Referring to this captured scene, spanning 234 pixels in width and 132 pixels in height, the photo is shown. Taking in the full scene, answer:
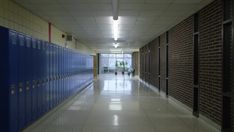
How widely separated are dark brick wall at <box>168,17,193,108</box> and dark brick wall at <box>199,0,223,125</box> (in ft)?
3.49

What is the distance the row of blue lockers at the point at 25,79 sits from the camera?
4.80 metres

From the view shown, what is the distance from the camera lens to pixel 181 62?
1008 centimetres

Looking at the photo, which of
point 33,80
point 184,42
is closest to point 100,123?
point 33,80

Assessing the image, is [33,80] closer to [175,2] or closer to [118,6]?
[118,6]

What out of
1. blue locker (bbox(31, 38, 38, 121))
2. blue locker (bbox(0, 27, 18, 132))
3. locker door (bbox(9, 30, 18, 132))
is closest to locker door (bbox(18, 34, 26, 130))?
locker door (bbox(9, 30, 18, 132))

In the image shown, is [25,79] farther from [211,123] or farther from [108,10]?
[211,123]

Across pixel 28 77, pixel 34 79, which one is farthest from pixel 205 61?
pixel 28 77

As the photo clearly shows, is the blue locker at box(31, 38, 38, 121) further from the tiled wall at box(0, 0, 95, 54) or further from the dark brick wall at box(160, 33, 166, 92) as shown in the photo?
the dark brick wall at box(160, 33, 166, 92)

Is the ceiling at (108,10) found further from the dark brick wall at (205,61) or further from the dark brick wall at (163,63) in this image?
the dark brick wall at (163,63)

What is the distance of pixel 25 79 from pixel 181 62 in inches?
236

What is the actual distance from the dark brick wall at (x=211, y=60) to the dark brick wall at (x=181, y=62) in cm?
106

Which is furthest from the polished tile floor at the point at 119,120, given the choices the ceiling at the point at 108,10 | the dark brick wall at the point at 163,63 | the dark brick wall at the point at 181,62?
the dark brick wall at the point at 163,63

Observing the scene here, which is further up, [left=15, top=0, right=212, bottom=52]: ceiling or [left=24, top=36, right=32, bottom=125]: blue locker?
[left=15, top=0, right=212, bottom=52]: ceiling

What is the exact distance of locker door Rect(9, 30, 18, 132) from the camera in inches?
192
